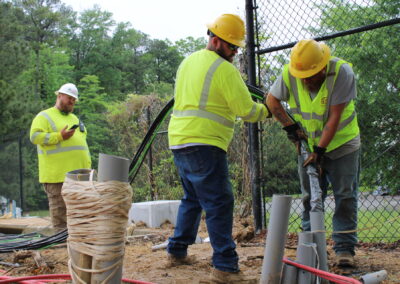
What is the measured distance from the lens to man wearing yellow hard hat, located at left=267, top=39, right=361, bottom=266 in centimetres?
368

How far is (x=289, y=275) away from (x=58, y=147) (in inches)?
183

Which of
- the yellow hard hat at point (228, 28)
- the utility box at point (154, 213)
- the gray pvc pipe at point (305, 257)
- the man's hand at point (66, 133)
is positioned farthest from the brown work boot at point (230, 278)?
the utility box at point (154, 213)

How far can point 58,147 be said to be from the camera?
6352mm

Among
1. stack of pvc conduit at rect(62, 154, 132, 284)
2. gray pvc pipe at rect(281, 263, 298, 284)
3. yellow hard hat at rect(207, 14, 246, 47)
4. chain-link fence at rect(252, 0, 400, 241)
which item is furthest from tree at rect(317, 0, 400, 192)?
stack of pvc conduit at rect(62, 154, 132, 284)

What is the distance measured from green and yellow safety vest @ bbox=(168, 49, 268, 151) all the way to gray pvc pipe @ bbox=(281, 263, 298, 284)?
1233 mm

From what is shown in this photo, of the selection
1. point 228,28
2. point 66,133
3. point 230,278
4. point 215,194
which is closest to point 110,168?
point 215,194

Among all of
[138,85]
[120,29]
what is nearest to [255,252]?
[138,85]

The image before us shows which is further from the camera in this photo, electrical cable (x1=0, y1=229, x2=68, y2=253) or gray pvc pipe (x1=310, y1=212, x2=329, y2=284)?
electrical cable (x1=0, y1=229, x2=68, y2=253)

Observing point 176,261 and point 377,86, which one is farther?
point 377,86

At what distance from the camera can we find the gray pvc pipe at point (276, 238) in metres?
2.27

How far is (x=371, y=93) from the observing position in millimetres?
6816

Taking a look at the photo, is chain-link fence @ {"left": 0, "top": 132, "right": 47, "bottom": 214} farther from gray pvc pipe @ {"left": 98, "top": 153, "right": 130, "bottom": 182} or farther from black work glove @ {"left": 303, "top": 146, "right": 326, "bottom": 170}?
gray pvc pipe @ {"left": 98, "top": 153, "right": 130, "bottom": 182}

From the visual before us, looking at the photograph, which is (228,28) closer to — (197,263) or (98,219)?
(197,263)

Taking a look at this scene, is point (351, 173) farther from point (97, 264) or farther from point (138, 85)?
point (138, 85)
